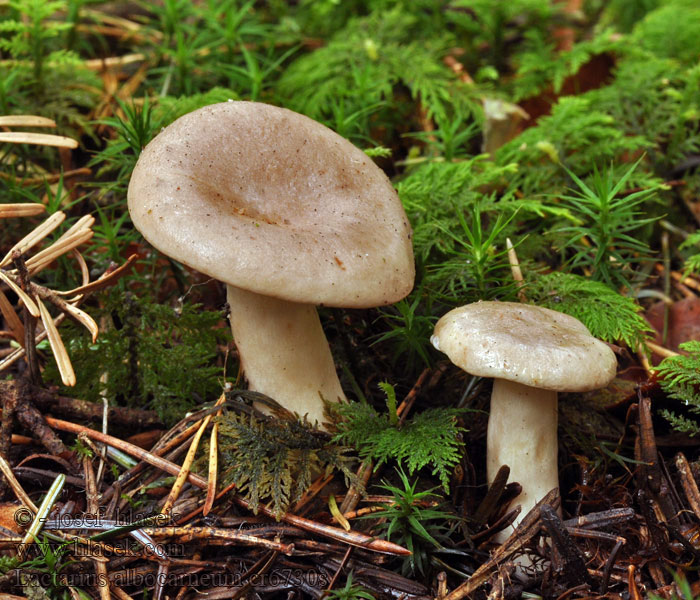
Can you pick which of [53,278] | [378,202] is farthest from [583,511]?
[53,278]

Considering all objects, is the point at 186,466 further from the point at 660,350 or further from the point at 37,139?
the point at 660,350

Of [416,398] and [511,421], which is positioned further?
[416,398]

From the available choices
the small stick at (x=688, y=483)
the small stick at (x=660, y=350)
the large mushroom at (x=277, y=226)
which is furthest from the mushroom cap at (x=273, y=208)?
the small stick at (x=660, y=350)

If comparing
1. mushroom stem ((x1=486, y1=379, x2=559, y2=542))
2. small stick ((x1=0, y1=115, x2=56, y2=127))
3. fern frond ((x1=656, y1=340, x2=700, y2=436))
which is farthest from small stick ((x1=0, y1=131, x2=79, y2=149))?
fern frond ((x1=656, y1=340, x2=700, y2=436))

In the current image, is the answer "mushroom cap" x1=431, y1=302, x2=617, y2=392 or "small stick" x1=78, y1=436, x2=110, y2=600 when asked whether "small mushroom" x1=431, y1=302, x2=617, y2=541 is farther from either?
"small stick" x1=78, y1=436, x2=110, y2=600

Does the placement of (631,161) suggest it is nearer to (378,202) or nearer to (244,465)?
(378,202)

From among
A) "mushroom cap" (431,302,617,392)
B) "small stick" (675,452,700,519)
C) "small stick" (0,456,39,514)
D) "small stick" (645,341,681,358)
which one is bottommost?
"small stick" (0,456,39,514)

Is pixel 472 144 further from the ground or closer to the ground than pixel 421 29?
closer to the ground

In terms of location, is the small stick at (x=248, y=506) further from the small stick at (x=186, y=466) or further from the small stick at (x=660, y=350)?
the small stick at (x=660, y=350)

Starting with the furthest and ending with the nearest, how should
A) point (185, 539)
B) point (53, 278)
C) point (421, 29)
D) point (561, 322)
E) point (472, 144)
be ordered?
point (421, 29) < point (472, 144) < point (53, 278) < point (561, 322) < point (185, 539)
